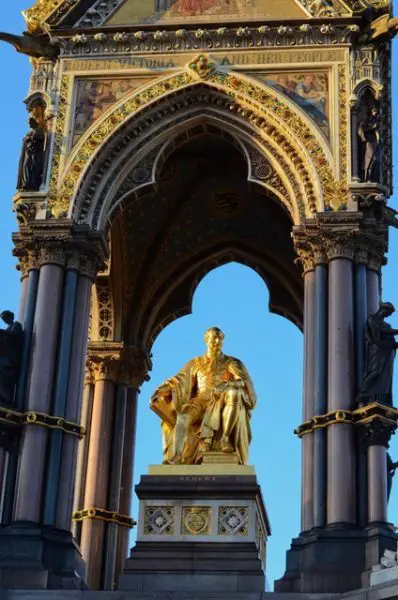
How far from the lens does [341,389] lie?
20.1 metres

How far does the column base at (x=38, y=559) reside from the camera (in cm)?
1900

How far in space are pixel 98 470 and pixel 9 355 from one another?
3.98m

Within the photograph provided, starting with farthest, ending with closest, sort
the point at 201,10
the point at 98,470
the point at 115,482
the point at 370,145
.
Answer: the point at 115,482, the point at 98,470, the point at 201,10, the point at 370,145

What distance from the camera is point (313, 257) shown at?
21422 mm

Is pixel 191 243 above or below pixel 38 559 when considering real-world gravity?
above

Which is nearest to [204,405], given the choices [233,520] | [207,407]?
[207,407]

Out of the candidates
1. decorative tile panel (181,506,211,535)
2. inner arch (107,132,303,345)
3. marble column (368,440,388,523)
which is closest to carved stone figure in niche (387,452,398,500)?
marble column (368,440,388,523)

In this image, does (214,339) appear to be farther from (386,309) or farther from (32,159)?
(32,159)

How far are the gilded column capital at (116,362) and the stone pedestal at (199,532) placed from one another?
416cm

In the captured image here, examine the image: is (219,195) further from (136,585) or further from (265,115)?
(136,585)

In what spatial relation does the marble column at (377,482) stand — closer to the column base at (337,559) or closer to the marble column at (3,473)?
the column base at (337,559)

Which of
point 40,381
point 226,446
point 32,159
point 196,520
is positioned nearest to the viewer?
point 196,520

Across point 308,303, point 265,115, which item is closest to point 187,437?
point 308,303

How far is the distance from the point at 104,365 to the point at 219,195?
11.5ft
